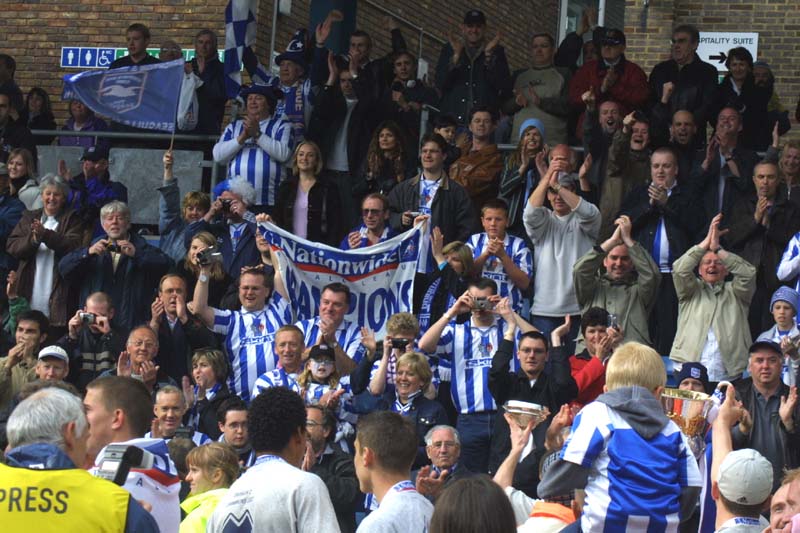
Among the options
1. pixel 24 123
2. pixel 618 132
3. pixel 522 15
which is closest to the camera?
pixel 618 132

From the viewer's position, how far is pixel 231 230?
45.3 ft

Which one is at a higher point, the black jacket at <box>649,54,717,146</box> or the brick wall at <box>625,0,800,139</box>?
the brick wall at <box>625,0,800,139</box>

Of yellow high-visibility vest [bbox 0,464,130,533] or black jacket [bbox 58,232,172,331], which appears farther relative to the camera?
black jacket [bbox 58,232,172,331]

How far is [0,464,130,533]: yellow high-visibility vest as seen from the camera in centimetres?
515

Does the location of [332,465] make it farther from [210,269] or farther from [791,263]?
[791,263]

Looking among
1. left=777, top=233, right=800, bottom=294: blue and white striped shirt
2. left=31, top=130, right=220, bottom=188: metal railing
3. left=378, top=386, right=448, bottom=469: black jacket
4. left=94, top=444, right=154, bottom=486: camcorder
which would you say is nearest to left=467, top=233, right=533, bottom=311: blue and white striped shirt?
left=378, top=386, right=448, bottom=469: black jacket

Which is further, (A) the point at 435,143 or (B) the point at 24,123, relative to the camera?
(B) the point at 24,123

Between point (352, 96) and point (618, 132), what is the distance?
9.57 feet

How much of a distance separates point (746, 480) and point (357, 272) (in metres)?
6.95

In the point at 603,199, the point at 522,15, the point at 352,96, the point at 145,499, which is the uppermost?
the point at 522,15

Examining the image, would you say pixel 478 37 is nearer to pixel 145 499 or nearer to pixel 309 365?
pixel 309 365

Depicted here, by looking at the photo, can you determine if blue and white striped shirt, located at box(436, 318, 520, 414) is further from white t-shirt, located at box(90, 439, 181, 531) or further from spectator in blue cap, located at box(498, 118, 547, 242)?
white t-shirt, located at box(90, 439, 181, 531)

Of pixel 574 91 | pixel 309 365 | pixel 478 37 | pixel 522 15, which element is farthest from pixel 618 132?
pixel 522 15

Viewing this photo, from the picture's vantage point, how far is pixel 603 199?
1383cm
